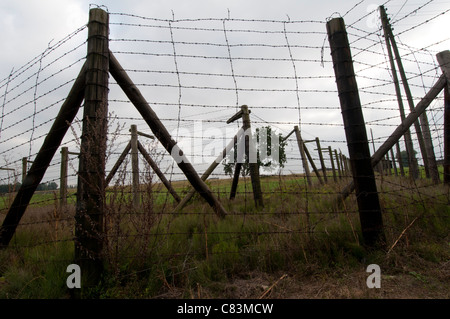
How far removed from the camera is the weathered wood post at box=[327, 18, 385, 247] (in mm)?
2473

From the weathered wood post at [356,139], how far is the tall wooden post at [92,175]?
2.58 meters

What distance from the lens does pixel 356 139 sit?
258 cm

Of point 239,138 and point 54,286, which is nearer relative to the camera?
point 54,286

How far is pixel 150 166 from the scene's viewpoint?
222cm

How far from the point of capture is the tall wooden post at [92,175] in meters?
2.01

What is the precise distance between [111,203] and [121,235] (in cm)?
30

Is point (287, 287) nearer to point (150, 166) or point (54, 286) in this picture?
point (150, 166)

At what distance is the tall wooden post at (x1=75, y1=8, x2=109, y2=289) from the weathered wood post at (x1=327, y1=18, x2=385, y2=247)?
258 cm

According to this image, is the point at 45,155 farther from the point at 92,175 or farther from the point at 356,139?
the point at 356,139

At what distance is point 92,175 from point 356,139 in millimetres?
2744

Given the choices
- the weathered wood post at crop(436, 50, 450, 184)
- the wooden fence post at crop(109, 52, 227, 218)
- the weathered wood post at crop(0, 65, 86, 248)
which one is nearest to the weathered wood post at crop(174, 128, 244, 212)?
the wooden fence post at crop(109, 52, 227, 218)

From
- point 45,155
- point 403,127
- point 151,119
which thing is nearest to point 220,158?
point 151,119
